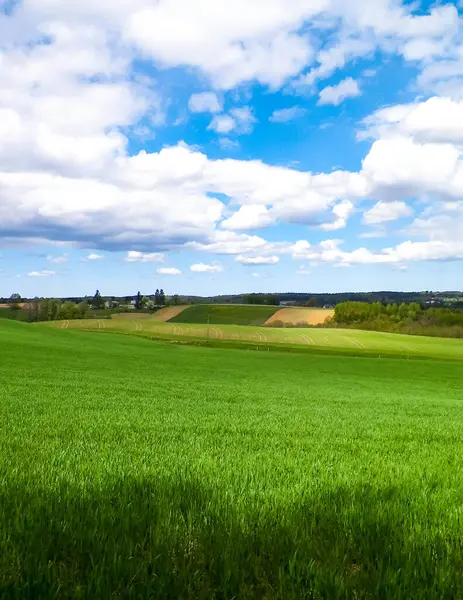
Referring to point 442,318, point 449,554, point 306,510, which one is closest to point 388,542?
point 449,554

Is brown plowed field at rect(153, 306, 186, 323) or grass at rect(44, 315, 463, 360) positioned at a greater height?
brown plowed field at rect(153, 306, 186, 323)

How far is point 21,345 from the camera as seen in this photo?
156 ft

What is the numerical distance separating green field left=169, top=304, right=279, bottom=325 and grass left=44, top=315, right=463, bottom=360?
67.5 feet

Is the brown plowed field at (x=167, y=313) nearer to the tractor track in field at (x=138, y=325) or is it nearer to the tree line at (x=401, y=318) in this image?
the tractor track in field at (x=138, y=325)

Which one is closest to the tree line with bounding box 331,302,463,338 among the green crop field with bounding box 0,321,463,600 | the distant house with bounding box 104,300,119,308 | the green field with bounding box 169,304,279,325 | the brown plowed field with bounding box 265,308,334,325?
the brown plowed field with bounding box 265,308,334,325

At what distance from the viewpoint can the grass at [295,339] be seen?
90.2 m

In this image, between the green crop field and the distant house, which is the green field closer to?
the distant house

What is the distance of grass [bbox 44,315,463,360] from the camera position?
90.2 metres

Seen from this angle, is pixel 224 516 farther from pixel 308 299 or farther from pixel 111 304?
pixel 308 299

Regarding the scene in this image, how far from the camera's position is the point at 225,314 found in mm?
142750

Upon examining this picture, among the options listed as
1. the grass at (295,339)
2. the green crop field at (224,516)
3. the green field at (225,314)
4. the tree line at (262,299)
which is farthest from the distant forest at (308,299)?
the green crop field at (224,516)

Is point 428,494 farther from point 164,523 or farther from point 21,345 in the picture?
point 21,345

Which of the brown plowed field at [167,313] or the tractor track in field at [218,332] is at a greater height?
the brown plowed field at [167,313]

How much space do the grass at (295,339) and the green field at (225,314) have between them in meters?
20.6
